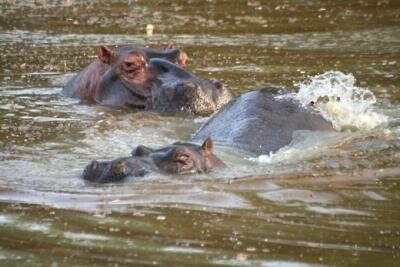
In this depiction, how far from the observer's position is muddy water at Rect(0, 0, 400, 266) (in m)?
4.56

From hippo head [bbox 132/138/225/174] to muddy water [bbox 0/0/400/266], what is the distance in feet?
0.31

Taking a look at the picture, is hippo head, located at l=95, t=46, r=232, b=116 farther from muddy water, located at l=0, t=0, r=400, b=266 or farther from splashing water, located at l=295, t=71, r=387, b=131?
splashing water, located at l=295, t=71, r=387, b=131

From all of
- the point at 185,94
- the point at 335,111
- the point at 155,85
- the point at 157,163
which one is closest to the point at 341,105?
the point at 335,111

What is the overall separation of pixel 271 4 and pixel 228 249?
10874mm

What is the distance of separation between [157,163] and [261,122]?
130cm

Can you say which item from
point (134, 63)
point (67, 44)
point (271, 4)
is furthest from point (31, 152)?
point (271, 4)

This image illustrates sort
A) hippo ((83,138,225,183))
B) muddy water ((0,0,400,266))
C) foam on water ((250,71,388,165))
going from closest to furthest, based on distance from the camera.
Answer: muddy water ((0,0,400,266))
hippo ((83,138,225,183))
foam on water ((250,71,388,165))

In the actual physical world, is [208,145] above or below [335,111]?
above

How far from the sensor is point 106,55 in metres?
9.21

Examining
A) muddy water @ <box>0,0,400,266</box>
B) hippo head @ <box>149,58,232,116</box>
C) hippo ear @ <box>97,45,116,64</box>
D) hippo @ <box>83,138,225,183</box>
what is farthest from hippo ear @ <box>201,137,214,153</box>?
hippo ear @ <box>97,45,116,64</box>

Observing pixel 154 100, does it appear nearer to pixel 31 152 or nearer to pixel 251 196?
pixel 31 152

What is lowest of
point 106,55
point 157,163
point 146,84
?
point 146,84

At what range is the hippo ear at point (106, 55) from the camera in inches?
359

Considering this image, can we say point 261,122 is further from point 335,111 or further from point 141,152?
point 141,152
